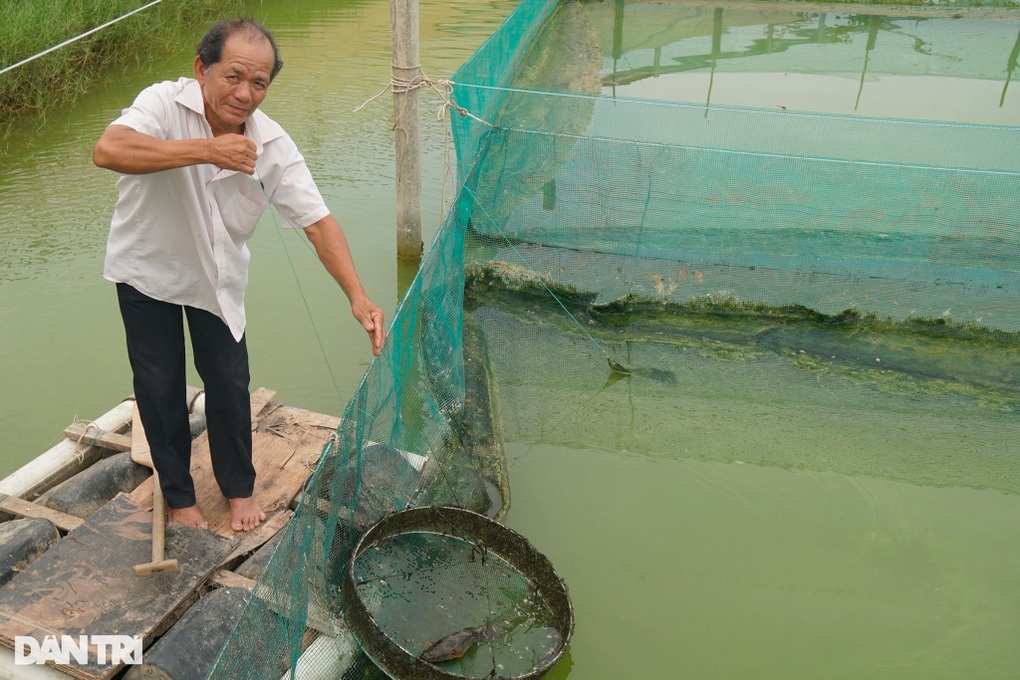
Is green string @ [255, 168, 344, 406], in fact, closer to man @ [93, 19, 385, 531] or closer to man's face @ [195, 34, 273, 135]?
man @ [93, 19, 385, 531]

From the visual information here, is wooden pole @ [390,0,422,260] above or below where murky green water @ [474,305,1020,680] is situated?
above

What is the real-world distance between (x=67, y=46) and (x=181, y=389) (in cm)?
608

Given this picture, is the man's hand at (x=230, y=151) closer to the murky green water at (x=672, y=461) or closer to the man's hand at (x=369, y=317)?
the man's hand at (x=369, y=317)

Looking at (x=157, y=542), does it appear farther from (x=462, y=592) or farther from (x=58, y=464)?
(x=462, y=592)

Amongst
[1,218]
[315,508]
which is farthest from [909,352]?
[1,218]

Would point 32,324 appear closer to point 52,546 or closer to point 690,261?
point 52,546

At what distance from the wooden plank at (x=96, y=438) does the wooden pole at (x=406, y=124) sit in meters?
2.41

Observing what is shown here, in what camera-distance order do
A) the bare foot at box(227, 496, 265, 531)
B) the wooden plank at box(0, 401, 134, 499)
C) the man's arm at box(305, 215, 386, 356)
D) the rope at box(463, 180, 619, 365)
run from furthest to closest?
the rope at box(463, 180, 619, 365) → the wooden plank at box(0, 401, 134, 499) → the bare foot at box(227, 496, 265, 531) → the man's arm at box(305, 215, 386, 356)

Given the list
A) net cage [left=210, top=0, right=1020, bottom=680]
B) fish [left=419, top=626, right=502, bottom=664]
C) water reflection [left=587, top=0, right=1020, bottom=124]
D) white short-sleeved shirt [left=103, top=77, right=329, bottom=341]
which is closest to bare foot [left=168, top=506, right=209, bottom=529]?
white short-sleeved shirt [left=103, top=77, right=329, bottom=341]

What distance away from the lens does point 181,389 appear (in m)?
2.73

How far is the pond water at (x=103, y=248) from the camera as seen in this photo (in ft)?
14.0

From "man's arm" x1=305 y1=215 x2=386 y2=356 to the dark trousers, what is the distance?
37 centimetres

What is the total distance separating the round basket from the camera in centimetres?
279

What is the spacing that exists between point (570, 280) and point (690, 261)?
2.20 ft
